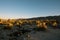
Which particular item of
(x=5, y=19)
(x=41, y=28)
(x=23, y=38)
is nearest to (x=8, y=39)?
(x=23, y=38)

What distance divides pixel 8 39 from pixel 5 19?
22326 millimetres

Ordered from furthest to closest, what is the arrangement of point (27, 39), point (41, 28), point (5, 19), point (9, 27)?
point (5, 19) < point (9, 27) < point (41, 28) < point (27, 39)

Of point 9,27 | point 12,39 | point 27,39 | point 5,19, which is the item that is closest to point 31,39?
point 27,39

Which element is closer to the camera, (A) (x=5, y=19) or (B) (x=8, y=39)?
(B) (x=8, y=39)

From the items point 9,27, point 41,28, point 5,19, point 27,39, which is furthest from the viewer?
point 5,19

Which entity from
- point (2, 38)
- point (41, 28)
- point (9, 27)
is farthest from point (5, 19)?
point (2, 38)

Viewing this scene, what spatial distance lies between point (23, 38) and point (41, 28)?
6.21 meters

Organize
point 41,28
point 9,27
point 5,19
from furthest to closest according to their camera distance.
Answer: point 5,19 → point 9,27 → point 41,28

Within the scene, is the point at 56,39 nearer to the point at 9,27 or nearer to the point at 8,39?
the point at 8,39

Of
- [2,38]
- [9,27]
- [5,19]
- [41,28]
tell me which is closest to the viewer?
[2,38]

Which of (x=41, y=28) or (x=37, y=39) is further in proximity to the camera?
(x=41, y=28)

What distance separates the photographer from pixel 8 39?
1370cm

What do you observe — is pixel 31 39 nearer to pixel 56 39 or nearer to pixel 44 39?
pixel 44 39

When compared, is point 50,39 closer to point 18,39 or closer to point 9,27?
point 18,39
